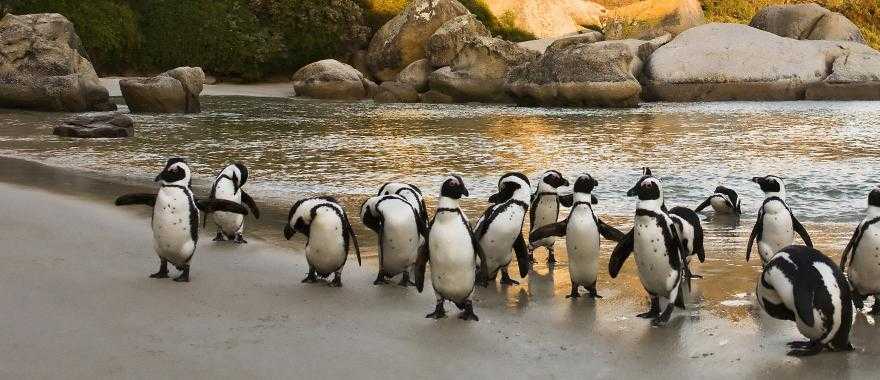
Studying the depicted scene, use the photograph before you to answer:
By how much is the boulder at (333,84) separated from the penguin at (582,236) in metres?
22.5

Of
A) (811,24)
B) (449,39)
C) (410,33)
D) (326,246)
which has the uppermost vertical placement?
(811,24)

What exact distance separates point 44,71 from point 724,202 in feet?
53.7

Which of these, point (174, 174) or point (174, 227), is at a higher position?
point (174, 174)

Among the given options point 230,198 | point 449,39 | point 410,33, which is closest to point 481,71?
point 449,39

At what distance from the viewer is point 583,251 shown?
500 cm

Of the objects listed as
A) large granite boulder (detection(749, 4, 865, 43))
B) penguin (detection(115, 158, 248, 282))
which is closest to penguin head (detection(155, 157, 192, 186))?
penguin (detection(115, 158, 248, 282))

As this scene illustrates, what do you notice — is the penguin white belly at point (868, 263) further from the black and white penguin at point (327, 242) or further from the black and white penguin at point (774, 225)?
the black and white penguin at point (327, 242)

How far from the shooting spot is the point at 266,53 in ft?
104

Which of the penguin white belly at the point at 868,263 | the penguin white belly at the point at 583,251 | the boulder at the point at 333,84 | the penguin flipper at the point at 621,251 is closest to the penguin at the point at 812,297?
the penguin white belly at the point at 868,263

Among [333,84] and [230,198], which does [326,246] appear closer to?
[230,198]

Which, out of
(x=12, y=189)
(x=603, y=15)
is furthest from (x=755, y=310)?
(x=603, y=15)

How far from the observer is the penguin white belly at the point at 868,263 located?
4586 millimetres

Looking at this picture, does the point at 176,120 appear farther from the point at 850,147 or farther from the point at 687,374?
the point at 687,374

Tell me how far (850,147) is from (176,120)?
37.7 ft
